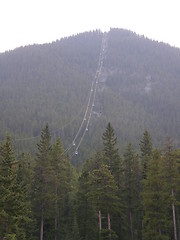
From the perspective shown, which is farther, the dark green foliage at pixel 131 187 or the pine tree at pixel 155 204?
the dark green foliage at pixel 131 187

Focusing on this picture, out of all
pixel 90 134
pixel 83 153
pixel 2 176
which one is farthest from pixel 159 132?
pixel 2 176

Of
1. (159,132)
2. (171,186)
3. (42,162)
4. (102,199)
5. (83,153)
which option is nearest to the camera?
(171,186)

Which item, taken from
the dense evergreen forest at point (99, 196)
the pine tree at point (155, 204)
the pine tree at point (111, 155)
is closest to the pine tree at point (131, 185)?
the dense evergreen forest at point (99, 196)

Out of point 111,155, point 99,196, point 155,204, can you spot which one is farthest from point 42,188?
point 155,204

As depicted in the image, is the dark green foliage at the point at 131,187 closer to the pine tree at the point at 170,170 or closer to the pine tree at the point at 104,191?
the pine tree at the point at 104,191

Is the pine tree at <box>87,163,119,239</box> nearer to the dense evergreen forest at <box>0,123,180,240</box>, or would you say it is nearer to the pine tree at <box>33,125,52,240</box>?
the dense evergreen forest at <box>0,123,180,240</box>

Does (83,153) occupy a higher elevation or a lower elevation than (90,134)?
lower

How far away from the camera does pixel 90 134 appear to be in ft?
583

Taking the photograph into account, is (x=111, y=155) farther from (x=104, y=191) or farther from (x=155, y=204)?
(x=155, y=204)

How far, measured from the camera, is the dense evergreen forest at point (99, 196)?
103 ft

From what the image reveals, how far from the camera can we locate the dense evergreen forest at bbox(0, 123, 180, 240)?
31444 mm

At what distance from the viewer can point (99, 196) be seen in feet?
128

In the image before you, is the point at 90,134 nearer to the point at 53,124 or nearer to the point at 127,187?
the point at 53,124

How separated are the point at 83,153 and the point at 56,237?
106830mm
